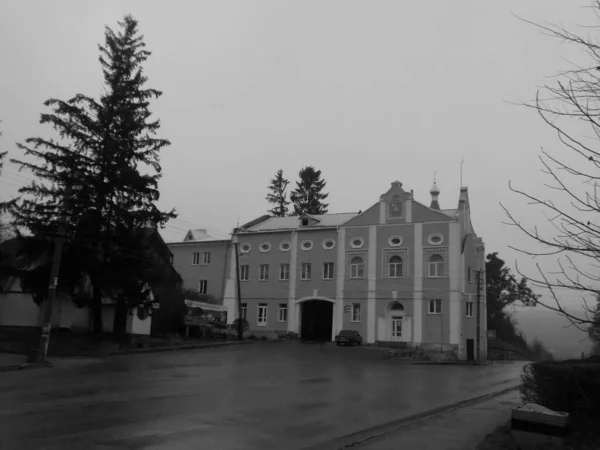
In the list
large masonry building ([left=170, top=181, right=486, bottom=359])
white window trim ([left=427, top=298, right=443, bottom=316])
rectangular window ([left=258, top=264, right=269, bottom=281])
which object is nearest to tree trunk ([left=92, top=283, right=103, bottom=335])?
large masonry building ([left=170, top=181, right=486, bottom=359])

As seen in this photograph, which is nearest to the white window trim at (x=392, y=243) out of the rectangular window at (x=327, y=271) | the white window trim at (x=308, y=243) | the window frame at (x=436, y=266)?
the window frame at (x=436, y=266)

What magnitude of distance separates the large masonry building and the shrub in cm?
3689

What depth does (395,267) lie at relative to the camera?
4966cm

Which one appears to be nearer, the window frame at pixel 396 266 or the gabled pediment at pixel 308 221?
the window frame at pixel 396 266

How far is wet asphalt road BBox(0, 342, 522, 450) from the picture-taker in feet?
30.0

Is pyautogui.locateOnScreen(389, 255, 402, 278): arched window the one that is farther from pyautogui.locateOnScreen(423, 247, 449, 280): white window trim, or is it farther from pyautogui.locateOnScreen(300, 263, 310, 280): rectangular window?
pyautogui.locateOnScreen(300, 263, 310, 280): rectangular window

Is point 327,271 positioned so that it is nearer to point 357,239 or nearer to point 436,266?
point 357,239

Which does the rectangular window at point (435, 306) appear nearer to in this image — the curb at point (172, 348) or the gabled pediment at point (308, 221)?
the gabled pediment at point (308, 221)

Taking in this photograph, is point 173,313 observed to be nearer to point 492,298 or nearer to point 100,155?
point 100,155

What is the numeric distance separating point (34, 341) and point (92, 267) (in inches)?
244

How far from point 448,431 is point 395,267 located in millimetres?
39675

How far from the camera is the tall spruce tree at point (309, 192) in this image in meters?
84.6

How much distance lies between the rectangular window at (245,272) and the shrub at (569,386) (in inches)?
1862

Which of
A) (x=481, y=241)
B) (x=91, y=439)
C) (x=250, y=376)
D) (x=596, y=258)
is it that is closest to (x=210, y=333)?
(x=250, y=376)
